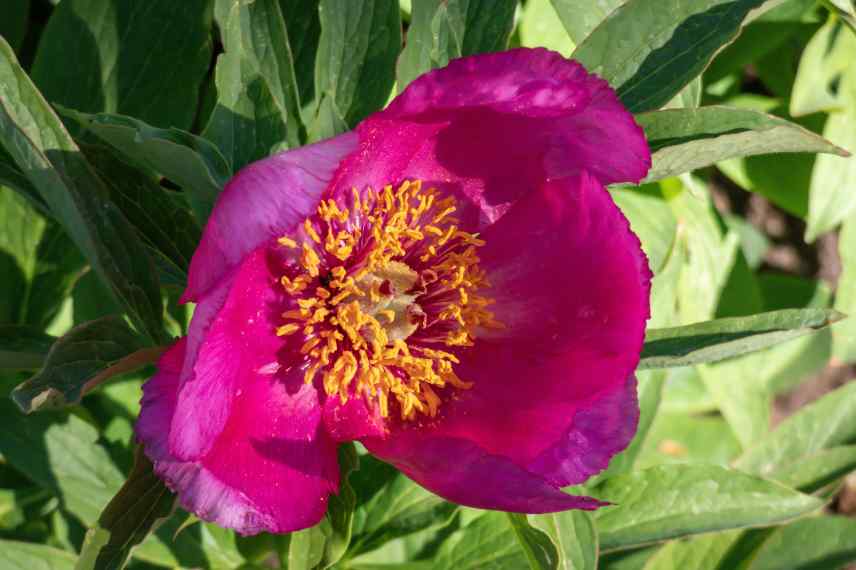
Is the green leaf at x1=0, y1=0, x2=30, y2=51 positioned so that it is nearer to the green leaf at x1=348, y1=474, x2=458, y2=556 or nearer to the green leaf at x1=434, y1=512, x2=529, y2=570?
the green leaf at x1=348, y1=474, x2=458, y2=556

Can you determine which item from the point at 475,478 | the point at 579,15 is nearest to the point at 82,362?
the point at 475,478

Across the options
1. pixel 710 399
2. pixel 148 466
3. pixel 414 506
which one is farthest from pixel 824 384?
pixel 148 466

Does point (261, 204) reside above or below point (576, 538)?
above

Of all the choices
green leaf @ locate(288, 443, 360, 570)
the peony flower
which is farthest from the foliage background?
the peony flower

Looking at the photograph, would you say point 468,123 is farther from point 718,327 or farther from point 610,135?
point 718,327

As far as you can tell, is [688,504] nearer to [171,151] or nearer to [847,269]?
[847,269]

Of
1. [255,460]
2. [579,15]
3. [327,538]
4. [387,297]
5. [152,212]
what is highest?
[579,15]
